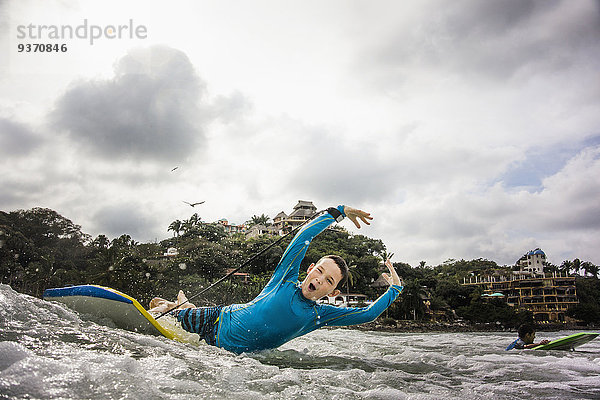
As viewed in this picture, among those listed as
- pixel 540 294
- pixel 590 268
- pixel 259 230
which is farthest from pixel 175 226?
pixel 590 268

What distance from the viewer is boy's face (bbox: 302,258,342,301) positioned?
12.6 feet

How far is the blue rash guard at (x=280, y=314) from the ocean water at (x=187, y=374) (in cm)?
17

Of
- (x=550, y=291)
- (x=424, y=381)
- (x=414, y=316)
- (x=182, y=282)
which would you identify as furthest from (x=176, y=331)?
(x=550, y=291)

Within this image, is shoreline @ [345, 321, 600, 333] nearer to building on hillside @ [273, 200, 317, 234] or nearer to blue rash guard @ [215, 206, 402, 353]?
blue rash guard @ [215, 206, 402, 353]

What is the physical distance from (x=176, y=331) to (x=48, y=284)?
1350 inches

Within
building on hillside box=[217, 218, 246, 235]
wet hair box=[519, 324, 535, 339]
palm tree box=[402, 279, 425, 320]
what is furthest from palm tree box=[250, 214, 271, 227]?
wet hair box=[519, 324, 535, 339]

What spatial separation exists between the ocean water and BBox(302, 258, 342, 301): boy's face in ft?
2.36

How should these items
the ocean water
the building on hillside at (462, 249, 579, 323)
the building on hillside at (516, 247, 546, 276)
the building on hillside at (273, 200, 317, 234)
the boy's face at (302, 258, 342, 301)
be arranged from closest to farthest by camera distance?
the ocean water
the boy's face at (302, 258, 342, 301)
the building on hillside at (462, 249, 579, 323)
the building on hillside at (516, 247, 546, 276)
the building on hillside at (273, 200, 317, 234)

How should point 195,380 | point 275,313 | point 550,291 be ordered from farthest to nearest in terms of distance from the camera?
1. point 550,291
2. point 275,313
3. point 195,380

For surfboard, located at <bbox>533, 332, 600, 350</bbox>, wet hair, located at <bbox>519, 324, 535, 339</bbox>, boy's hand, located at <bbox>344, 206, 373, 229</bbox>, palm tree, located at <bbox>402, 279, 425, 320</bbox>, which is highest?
boy's hand, located at <bbox>344, 206, 373, 229</bbox>

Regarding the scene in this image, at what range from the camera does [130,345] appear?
262 centimetres

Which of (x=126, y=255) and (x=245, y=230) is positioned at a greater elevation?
(x=245, y=230)

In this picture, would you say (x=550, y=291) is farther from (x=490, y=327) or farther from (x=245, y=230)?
(x=245, y=230)

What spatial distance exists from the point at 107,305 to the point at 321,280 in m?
2.20
